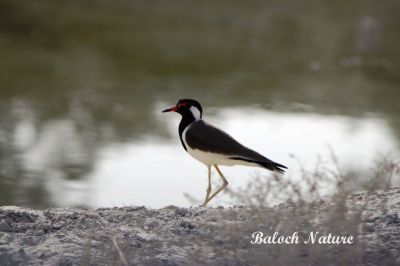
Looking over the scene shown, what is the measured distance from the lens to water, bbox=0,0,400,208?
8.23 meters

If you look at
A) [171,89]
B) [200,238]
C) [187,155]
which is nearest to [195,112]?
[200,238]

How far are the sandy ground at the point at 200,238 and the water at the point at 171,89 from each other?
456 millimetres

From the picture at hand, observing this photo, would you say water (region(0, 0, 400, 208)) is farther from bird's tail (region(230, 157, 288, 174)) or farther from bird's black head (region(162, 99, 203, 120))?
bird's black head (region(162, 99, 203, 120))

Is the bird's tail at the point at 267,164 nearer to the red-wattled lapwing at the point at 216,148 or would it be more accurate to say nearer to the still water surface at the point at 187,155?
the red-wattled lapwing at the point at 216,148

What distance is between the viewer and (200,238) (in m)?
4.82

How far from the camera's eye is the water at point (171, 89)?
324 inches

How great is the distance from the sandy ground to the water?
0.46 m

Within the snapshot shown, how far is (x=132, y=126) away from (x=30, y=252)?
17.5ft

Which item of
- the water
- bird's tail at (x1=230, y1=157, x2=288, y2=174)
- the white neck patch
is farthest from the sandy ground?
the white neck patch

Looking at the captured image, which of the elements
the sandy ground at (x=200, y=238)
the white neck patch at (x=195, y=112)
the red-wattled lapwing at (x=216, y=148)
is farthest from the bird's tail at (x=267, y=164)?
the white neck patch at (x=195, y=112)

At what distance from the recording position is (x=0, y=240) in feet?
15.7

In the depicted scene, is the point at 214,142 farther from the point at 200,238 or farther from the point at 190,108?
the point at 200,238

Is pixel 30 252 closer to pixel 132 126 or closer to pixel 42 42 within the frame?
pixel 132 126

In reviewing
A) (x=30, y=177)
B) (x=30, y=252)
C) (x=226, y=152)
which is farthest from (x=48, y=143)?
(x=30, y=252)
